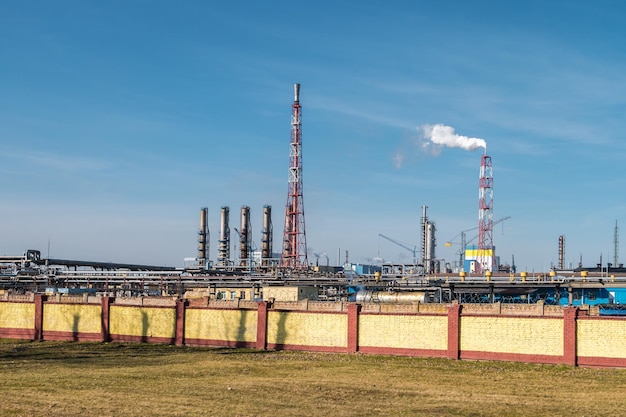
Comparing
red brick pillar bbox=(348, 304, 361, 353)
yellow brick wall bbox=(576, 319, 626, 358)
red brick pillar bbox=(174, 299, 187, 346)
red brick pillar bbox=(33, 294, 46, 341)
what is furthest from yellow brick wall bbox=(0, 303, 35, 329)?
yellow brick wall bbox=(576, 319, 626, 358)

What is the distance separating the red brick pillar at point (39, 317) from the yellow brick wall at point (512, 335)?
31261mm

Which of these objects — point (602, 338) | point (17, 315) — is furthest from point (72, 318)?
point (602, 338)

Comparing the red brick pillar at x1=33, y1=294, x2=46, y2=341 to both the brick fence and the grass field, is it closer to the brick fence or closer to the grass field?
the brick fence

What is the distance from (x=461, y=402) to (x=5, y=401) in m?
17.2

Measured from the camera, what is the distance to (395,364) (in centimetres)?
4372

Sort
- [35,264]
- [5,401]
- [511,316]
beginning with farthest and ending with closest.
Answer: [35,264]
[511,316]
[5,401]

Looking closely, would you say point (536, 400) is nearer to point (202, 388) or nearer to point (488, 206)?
point (202, 388)

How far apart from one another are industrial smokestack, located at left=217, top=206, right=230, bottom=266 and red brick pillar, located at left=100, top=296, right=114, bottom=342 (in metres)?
65.6

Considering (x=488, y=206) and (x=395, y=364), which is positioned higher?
(x=488, y=206)

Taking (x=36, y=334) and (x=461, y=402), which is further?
(x=36, y=334)

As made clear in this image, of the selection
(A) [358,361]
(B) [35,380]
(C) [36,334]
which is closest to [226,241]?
(C) [36,334]

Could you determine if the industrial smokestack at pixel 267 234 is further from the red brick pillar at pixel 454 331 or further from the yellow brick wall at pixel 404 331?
the red brick pillar at pixel 454 331

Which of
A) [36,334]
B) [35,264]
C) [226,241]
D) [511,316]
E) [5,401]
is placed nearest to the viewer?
[5,401]

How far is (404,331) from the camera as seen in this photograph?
156ft
